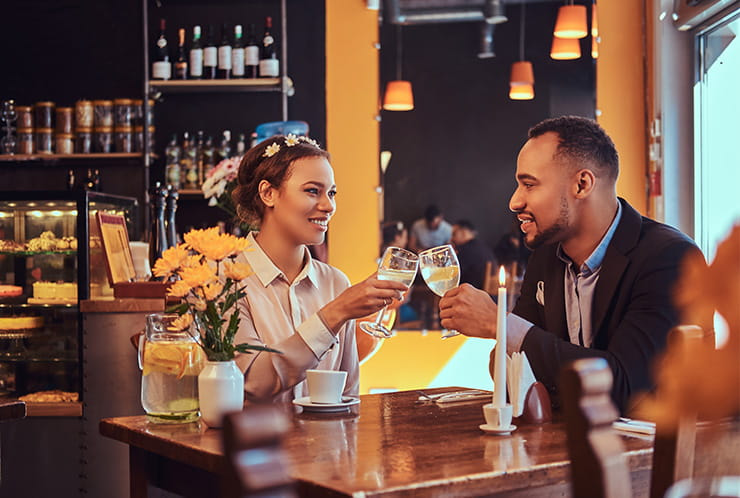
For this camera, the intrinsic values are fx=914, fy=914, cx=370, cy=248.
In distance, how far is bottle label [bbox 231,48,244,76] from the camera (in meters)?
5.06

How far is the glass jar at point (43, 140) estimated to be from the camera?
5.12m

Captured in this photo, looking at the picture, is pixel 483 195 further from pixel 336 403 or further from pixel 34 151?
pixel 336 403

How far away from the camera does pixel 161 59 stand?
17.2 feet

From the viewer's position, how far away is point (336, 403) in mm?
1964

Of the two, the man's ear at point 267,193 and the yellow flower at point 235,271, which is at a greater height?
the man's ear at point 267,193

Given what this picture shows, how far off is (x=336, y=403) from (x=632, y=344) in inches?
25.7

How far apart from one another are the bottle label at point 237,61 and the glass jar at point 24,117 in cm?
118

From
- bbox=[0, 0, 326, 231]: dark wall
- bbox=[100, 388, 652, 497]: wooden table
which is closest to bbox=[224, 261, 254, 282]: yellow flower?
bbox=[100, 388, 652, 497]: wooden table

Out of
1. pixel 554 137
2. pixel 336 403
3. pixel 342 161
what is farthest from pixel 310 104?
pixel 336 403

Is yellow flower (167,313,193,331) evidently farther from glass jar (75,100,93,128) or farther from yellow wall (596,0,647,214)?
yellow wall (596,0,647,214)

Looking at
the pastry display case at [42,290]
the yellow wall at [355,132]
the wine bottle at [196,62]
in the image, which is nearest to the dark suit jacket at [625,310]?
the pastry display case at [42,290]

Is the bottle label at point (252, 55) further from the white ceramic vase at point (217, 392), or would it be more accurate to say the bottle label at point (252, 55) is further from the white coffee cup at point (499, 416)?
the white coffee cup at point (499, 416)

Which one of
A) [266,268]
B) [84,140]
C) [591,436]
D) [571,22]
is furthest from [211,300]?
[571,22]

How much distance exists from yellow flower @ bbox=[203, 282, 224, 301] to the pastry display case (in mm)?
2236
